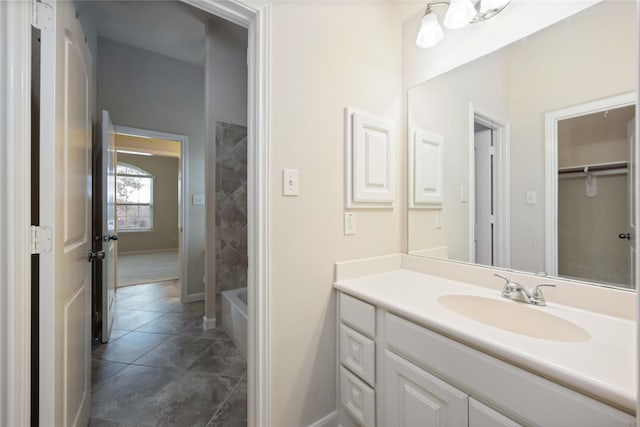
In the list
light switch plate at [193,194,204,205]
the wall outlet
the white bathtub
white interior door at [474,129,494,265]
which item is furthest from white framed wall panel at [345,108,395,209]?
light switch plate at [193,194,204,205]

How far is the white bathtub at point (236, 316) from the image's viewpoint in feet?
6.94

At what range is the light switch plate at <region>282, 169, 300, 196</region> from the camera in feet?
4.06

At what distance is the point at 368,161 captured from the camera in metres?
1.50

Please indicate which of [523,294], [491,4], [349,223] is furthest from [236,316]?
[491,4]

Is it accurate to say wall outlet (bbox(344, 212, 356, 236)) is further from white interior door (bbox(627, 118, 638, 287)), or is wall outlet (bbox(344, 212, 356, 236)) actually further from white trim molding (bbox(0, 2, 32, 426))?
white trim molding (bbox(0, 2, 32, 426))

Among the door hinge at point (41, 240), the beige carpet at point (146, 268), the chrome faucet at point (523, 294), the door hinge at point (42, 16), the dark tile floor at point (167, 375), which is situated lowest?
the dark tile floor at point (167, 375)

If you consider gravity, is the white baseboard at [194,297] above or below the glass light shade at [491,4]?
below

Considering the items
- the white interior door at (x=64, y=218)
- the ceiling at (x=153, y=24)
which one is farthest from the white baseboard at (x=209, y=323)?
the ceiling at (x=153, y=24)

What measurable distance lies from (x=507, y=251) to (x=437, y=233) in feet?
1.23

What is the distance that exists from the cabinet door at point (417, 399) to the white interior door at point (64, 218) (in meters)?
1.24

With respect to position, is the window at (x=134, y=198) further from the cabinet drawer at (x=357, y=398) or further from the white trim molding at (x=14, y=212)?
the cabinet drawer at (x=357, y=398)

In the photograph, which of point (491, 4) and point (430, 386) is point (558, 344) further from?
point (491, 4)

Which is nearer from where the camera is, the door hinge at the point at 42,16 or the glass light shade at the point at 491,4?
the door hinge at the point at 42,16

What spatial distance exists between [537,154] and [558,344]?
87 centimetres
